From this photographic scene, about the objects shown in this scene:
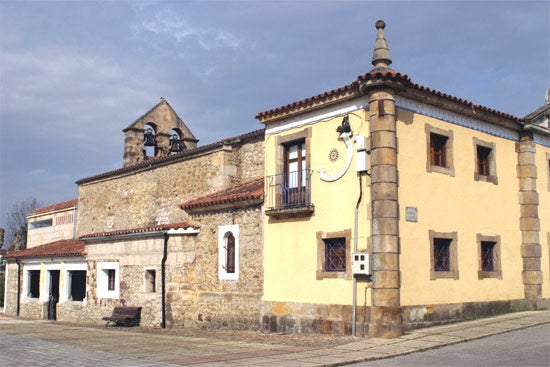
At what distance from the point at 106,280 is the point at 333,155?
10.6m

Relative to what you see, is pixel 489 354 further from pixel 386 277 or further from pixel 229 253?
pixel 229 253

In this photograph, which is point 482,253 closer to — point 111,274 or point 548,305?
point 548,305

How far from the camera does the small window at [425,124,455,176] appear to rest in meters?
13.7

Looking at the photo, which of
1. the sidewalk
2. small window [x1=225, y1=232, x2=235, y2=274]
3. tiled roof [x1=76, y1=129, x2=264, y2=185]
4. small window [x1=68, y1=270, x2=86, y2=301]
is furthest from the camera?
small window [x1=68, y1=270, x2=86, y2=301]

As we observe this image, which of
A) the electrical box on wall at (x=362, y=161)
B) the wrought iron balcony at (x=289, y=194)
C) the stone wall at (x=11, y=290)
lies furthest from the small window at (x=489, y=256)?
the stone wall at (x=11, y=290)

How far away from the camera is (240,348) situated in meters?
11.7

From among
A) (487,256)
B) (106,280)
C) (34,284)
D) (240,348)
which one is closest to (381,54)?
(487,256)

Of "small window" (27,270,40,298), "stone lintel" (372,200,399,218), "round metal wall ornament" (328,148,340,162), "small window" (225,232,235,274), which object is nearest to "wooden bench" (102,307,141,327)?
"small window" (225,232,235,274)

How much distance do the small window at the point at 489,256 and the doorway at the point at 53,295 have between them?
56.6ft

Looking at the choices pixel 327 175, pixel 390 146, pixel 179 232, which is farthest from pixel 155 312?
pixel 390 146

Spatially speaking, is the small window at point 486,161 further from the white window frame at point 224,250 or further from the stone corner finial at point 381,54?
the white window frame at point 224,250

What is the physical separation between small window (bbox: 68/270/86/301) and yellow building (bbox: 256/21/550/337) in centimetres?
1141

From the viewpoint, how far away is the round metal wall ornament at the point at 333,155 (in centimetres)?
1345

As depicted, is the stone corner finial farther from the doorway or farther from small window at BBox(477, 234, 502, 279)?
the doorway
